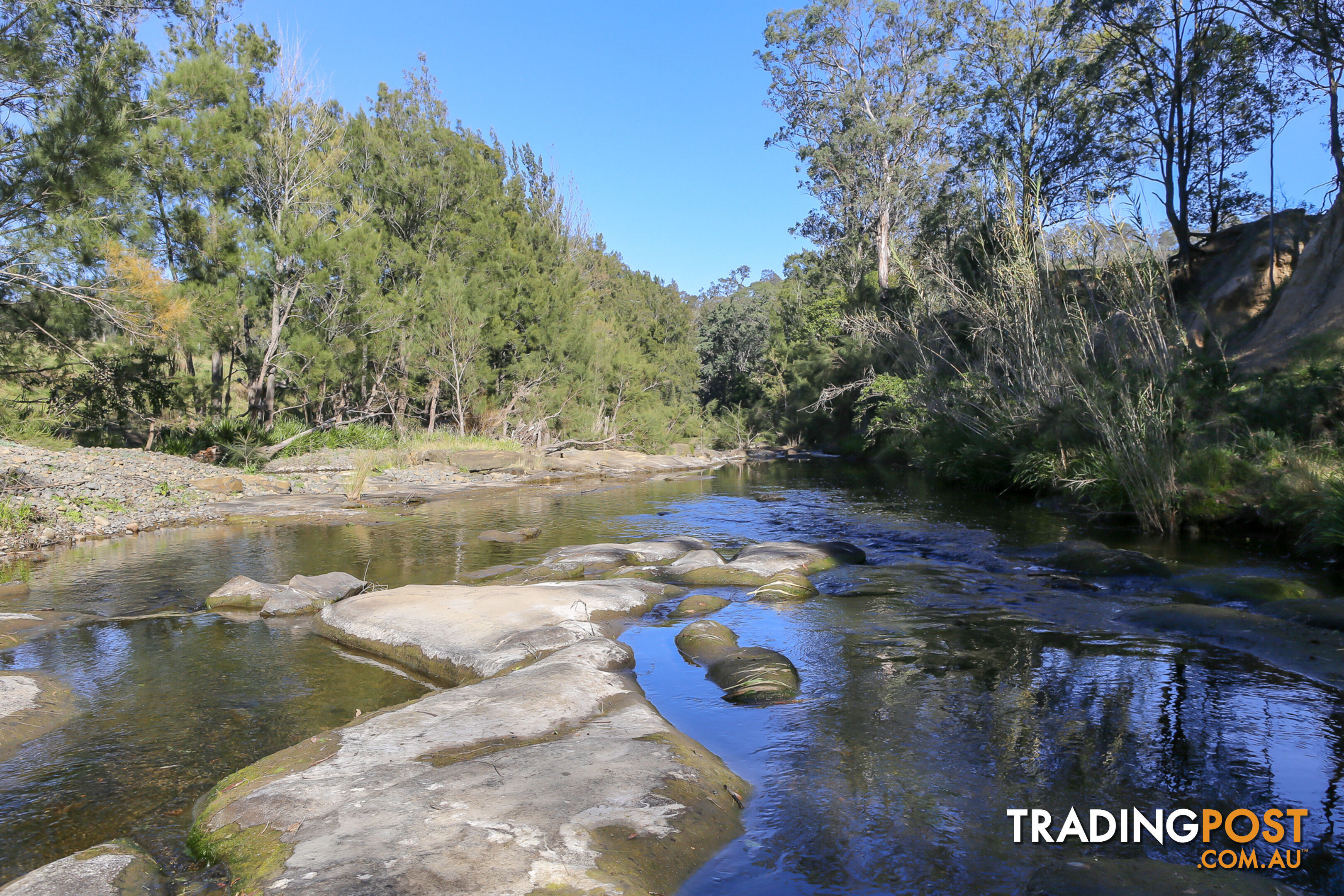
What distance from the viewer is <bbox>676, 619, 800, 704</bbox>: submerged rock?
223 inches

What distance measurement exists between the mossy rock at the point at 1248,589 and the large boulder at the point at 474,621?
18.5ft

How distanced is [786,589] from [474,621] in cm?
349

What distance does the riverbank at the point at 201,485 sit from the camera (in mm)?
12297

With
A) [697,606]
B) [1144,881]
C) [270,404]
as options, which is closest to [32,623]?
[697,606]

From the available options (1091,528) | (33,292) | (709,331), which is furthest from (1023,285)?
(709,331)

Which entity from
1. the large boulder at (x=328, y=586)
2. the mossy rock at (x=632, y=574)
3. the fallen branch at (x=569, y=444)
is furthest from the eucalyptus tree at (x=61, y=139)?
the fallen branch at (x=569, y=444)

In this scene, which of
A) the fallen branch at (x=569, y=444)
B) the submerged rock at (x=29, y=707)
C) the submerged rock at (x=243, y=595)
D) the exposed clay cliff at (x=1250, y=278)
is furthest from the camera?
the fallen branch at (x=569, y=444)

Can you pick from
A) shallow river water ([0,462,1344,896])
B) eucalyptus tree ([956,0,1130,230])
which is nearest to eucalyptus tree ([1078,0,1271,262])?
eucalyptus tree ([956,0,1130,230])

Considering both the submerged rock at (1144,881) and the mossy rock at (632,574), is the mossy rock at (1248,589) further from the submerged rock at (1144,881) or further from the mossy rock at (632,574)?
the mossy rock at (632,574)

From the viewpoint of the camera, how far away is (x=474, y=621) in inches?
269

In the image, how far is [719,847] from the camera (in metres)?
3.61

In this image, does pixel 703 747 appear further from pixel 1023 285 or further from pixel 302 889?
pixel 1023 285

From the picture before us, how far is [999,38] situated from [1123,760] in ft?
99.1

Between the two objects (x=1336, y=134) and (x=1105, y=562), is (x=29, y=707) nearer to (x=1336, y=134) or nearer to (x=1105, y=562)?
(x=1105, y=562)
